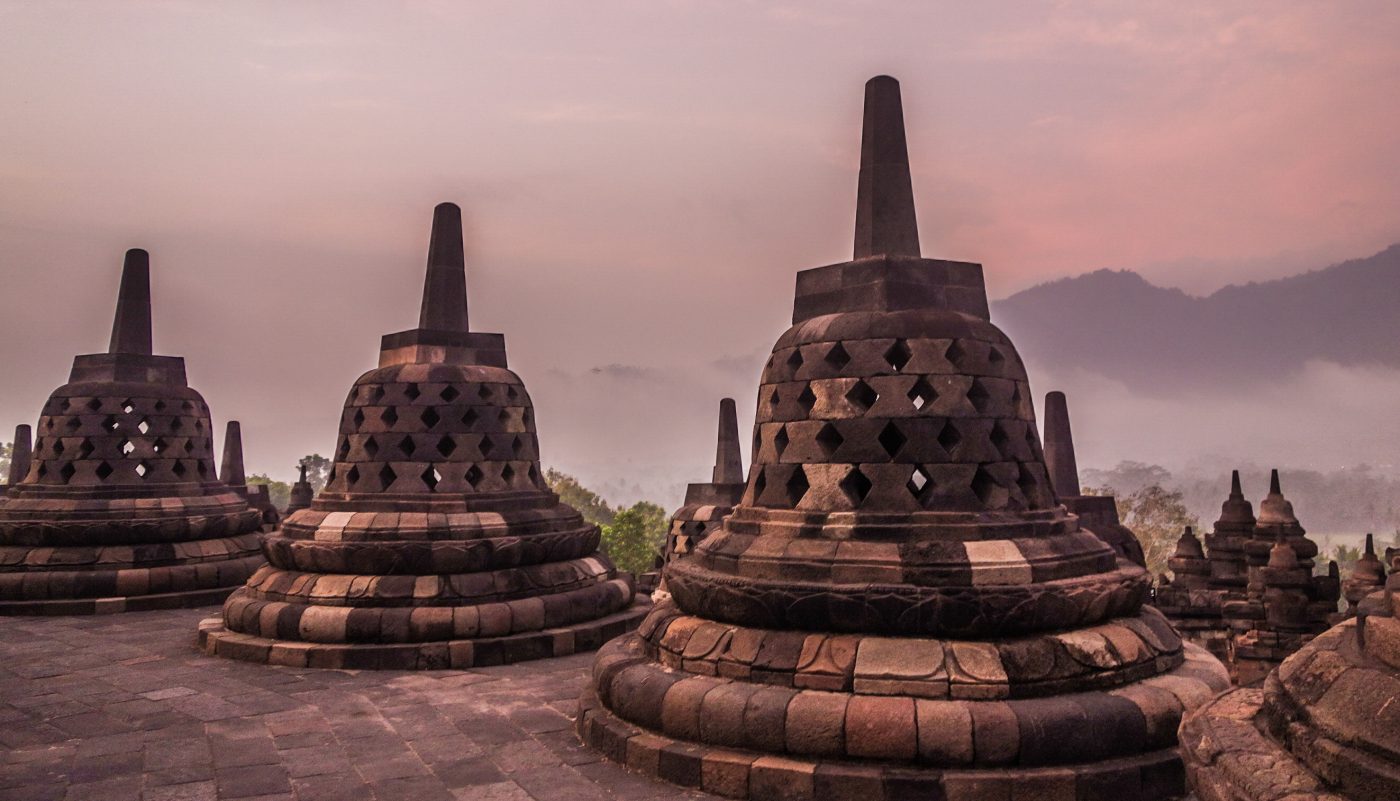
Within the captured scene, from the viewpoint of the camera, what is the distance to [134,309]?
13.8 meters

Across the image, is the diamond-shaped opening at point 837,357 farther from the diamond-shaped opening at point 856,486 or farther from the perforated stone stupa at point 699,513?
the perforated stone stupa at point 699,513

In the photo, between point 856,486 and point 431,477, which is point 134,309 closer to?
point 431,477

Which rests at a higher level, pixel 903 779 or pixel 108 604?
pixel 108 604

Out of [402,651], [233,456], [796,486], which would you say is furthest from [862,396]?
[233,456]

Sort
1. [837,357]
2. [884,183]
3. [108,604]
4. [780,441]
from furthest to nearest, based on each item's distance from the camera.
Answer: [108,604]
[884,183]
[780,441]
[837,357]

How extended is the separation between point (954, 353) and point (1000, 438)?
0.62 meters

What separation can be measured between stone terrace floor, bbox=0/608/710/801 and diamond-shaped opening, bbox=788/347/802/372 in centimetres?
276

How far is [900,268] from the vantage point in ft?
20.7

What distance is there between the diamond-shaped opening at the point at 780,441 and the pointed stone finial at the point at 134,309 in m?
11.1

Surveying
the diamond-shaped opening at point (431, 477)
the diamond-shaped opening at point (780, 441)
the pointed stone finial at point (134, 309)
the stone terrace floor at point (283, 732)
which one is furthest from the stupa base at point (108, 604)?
the diamond-shaped opening at point (780, 441)

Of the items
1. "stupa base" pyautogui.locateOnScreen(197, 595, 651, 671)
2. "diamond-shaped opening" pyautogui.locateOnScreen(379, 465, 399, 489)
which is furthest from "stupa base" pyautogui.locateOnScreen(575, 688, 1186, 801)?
"diamond-shaped opening" pyautogui.locateOnScreen(379, 465, 399, 489)

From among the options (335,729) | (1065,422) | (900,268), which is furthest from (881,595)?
(1065,422)

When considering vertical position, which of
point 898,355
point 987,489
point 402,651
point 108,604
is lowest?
point 402,651

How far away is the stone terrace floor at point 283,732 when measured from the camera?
5.10m
